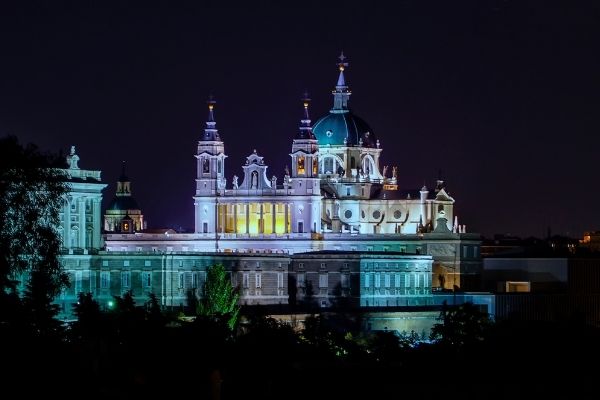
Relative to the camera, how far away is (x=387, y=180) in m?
159

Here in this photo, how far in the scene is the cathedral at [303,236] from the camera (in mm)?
126188

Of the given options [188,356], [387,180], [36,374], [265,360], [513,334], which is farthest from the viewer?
[387,180]

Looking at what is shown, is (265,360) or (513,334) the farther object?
(513,334)

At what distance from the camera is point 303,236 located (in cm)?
14612

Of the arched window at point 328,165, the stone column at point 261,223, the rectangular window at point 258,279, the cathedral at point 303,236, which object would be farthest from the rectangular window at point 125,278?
the arched window at point 328,165

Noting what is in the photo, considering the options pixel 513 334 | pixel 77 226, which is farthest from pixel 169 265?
pixel 513 334

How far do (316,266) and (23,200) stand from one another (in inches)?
2944

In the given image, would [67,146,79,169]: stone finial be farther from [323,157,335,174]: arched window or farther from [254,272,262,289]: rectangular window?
[323,157,335,174]: arched window

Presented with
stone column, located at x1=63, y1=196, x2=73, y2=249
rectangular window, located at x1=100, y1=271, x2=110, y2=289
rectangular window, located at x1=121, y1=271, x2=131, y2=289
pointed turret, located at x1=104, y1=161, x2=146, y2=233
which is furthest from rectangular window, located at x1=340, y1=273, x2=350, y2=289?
pointed turret, located at x1=104, y1=161, x2=146, y2=233

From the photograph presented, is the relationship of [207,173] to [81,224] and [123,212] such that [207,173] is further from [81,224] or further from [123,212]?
[123,212]

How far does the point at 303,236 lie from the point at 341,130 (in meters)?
12.5

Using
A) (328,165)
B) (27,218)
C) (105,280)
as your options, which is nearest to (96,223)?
(105,280)

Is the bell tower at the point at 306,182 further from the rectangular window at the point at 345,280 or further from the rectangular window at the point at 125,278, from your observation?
the rectangular window at the point at 125,278

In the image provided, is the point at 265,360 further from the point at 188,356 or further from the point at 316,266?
the point at 316,266
